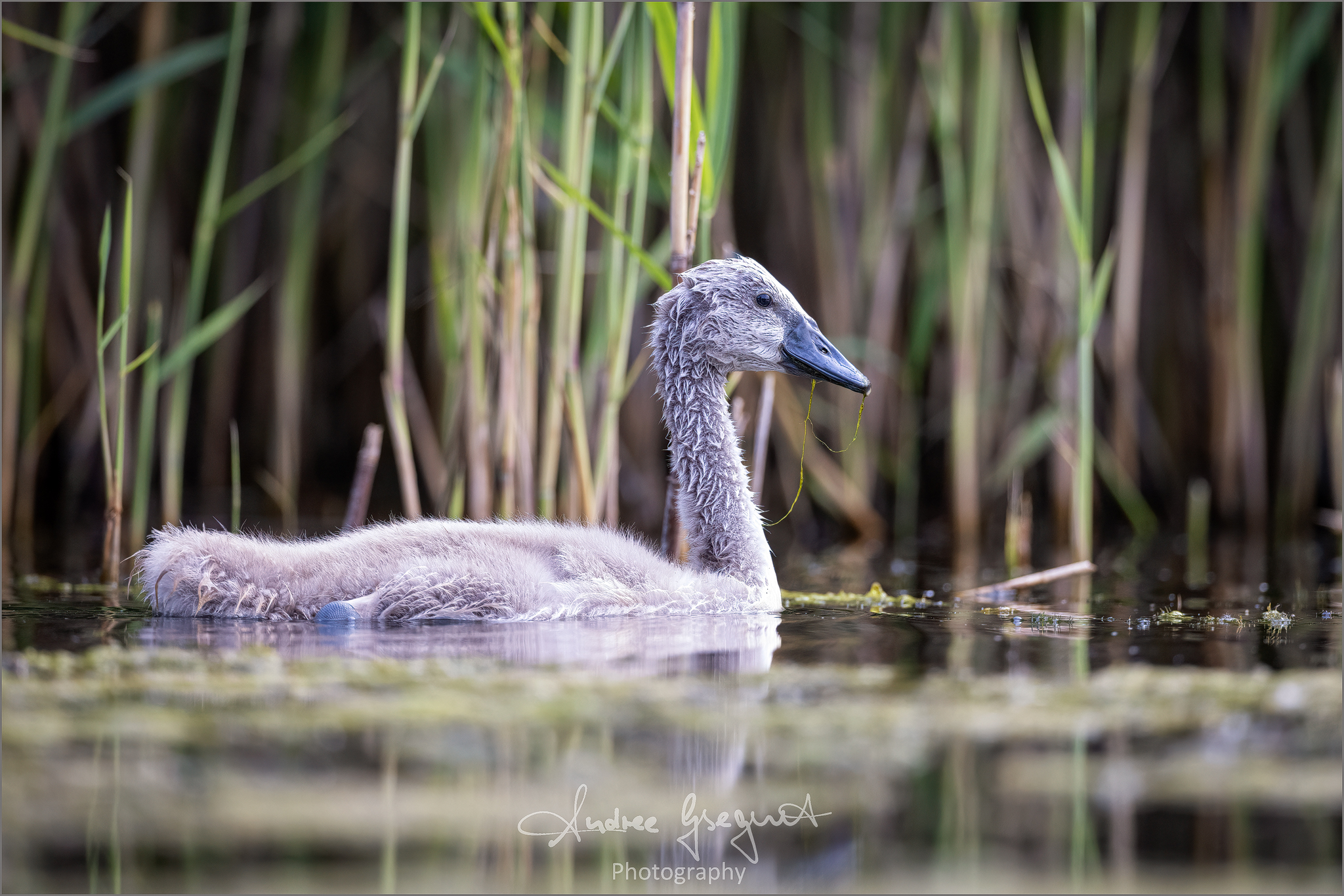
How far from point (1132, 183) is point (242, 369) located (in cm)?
Result: 613

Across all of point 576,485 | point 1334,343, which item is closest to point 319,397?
point 576,485

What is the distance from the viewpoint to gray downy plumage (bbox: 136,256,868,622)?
405 cm

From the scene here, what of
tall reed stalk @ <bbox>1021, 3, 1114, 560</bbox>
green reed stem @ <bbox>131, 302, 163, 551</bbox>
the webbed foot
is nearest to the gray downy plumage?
the webbed foot

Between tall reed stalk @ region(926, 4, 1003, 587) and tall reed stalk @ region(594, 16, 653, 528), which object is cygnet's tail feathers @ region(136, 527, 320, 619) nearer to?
tall reed stalk @ region(594, 16, 653, 528)

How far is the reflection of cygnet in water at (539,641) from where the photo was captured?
3377 mm

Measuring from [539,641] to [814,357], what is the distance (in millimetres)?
1606

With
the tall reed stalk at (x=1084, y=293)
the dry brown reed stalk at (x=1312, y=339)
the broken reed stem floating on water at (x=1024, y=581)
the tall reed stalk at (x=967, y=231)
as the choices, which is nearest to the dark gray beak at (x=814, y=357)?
the broken reed stem floating on water at (x=1024, y=581)

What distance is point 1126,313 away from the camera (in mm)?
7598

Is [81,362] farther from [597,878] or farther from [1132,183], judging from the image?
[597,878]

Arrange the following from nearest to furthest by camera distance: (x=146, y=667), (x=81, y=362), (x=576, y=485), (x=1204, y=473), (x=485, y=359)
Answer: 1. (x=146, y=667)
2. (x=576, y=485)
3. (x=485, y=359)
4. (x=81, y=362)
5. (x=1204, y=473)

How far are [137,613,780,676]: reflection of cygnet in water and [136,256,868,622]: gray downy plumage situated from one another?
0.07 meters
